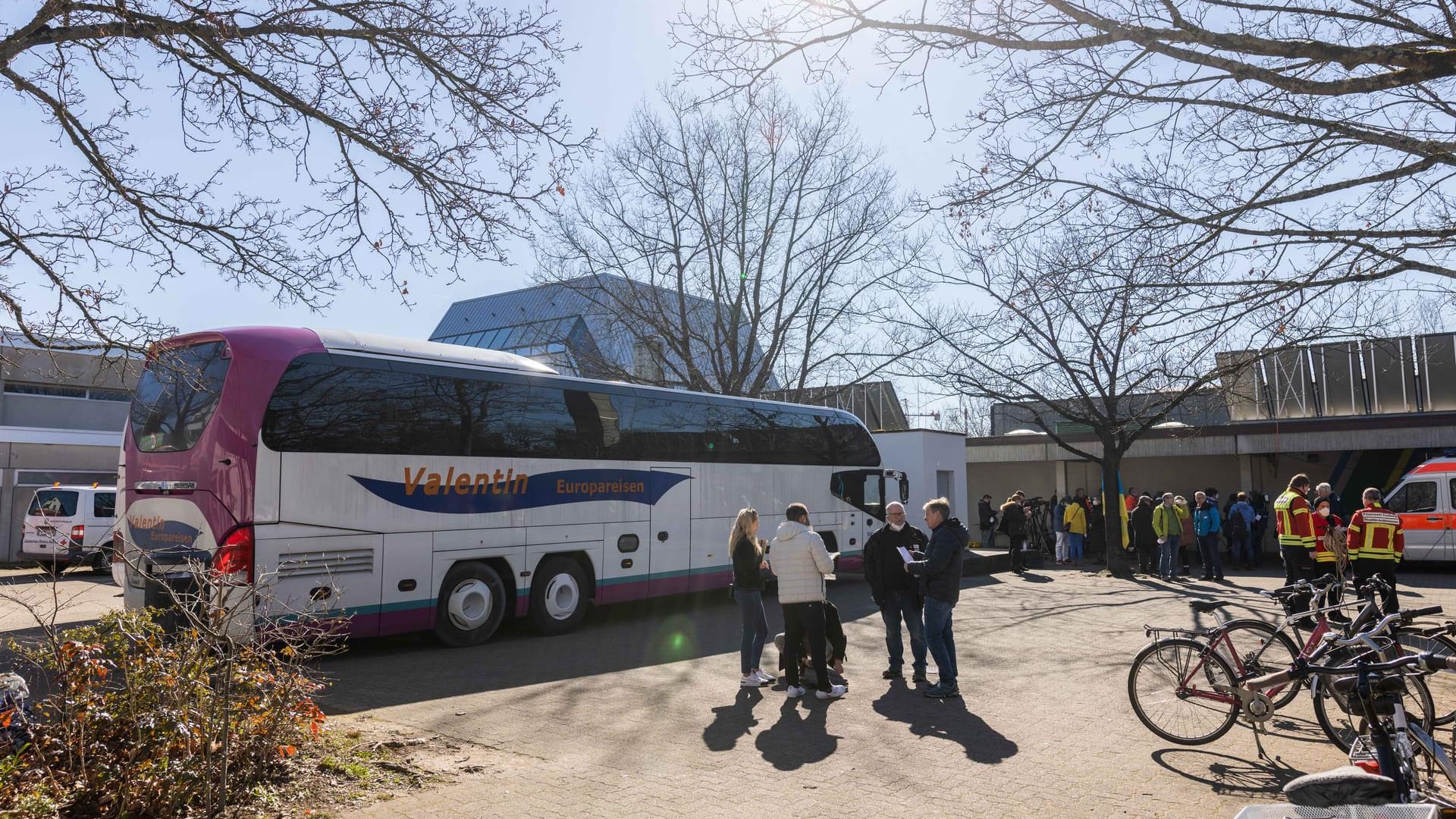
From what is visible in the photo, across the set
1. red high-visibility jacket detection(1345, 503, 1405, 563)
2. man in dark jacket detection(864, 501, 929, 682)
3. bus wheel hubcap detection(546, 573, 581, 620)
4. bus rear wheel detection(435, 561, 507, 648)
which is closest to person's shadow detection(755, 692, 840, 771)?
man in dark jacket detection(864, 501, 929, 682)

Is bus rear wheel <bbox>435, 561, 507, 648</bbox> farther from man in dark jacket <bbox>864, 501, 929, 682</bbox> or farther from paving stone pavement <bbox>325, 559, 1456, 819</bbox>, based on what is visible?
man in dark jacket <bbox>864, 501, 929, 682</bbox>

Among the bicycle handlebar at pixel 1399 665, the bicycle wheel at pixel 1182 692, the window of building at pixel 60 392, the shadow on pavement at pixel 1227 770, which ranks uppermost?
the window of building at pixel 60 392

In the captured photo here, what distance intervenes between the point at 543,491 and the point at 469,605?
5.60 ft

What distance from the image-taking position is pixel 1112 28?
23.7 ft

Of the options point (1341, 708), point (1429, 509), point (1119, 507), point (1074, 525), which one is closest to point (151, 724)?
point (1341, 708)

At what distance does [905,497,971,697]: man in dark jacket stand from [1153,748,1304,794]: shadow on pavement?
216 centimetres

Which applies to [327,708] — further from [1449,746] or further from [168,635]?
[1449,746]

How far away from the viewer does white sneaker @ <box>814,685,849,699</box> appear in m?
8.59

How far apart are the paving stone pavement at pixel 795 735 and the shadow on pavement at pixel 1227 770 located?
0.02 metres

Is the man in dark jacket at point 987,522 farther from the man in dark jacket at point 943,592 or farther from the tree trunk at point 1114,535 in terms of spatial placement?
the man in dark jacket at point 943,592

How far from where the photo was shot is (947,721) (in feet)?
25.1

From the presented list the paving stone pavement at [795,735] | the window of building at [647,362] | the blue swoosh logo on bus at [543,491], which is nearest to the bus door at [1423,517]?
the paving stone pavement at [795,735]

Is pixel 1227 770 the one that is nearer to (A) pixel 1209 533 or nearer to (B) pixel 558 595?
(B) pixel 558 595

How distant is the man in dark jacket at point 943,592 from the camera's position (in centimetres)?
862
